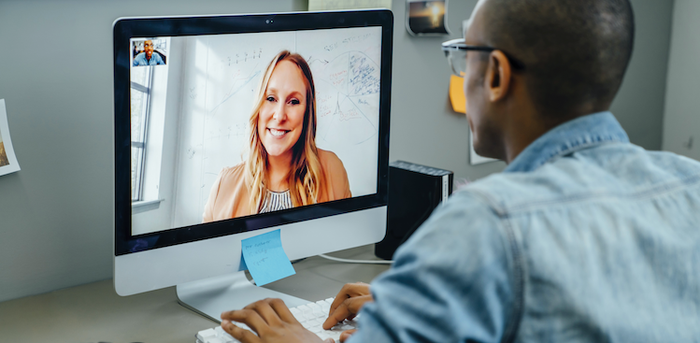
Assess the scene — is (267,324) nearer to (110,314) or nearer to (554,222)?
(110,314)

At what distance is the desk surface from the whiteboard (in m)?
0.16

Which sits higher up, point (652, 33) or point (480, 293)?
point (652, 33)

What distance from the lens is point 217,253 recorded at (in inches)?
34.9

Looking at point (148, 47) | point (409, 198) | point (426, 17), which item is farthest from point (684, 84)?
point (148, 47)

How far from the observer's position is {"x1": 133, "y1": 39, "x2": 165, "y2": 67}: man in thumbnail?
0.75m

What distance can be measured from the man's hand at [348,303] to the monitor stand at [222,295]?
100 millimetres

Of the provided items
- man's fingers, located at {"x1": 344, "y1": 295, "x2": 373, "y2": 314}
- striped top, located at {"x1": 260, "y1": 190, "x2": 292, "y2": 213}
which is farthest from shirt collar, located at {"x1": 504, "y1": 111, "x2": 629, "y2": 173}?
striped top, located at {"x1": 260, "y1": 190, "x2": 292, "y2": 213}

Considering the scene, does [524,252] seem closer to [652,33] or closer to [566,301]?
[566,301]

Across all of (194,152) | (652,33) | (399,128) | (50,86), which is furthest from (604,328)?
(652,33)

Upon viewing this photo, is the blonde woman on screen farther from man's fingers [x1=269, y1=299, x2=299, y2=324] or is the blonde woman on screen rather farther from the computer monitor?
man's fingers [x1=269, y1=299, x2=299, y2=324]

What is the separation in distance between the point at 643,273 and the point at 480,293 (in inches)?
5.9

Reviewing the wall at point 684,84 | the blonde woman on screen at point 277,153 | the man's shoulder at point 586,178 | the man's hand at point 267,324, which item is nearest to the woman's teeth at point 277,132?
the blonde woman on screen at point 277,153

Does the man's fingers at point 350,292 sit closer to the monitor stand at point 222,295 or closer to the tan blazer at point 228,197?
the monitor stand at point 222,295

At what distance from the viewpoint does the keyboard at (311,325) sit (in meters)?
0.77
